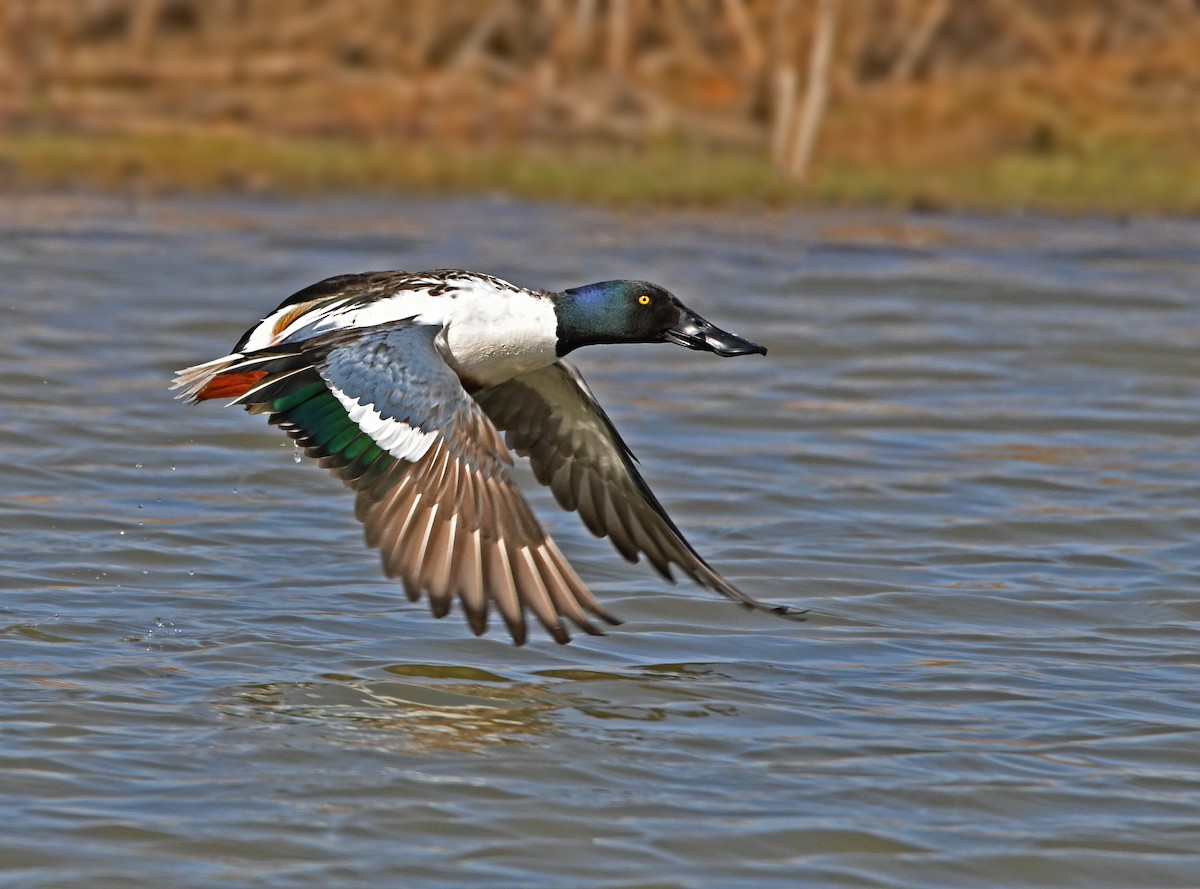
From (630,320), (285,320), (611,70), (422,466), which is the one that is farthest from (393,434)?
(611,70)

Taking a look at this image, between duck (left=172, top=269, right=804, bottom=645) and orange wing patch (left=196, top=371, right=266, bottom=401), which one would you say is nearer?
duck (left=172, top=269, right=804, bottom=645)

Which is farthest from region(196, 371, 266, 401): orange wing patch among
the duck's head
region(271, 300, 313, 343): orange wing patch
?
the duck's head

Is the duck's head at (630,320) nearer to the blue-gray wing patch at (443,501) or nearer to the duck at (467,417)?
the duck at (467,417)

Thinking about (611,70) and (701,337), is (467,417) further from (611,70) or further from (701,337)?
(611,70)

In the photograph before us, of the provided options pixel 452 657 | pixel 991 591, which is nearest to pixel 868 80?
pixel 991 591

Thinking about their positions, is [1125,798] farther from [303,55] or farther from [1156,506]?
[303,55]

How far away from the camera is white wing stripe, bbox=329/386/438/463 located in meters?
5.38

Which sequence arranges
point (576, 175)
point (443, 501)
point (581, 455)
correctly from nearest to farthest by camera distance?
1. point (443, 501)
2. point (581, 455)
3. point (576, 175)

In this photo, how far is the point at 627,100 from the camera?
1766 centimetres

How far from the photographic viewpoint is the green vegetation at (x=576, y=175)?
15.6m

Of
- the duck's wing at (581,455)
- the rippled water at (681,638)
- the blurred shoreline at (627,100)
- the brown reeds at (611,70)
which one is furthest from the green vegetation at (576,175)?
the duck's wing at (581,455)

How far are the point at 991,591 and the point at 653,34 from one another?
41.5 ft

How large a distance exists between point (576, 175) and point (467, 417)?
10.6 m

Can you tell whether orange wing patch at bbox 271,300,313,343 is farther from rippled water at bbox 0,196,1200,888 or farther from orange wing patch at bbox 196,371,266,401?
rippled water at bbox 0,196,1200,888
